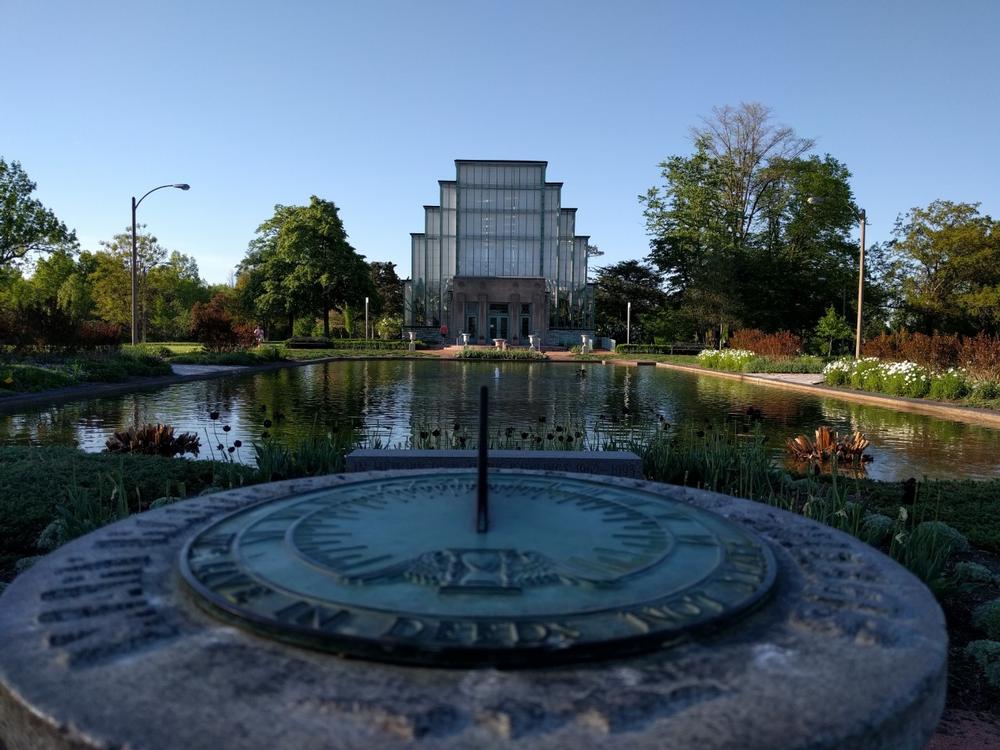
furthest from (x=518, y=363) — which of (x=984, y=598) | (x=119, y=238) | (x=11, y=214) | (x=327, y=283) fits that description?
(x=984, y=598)

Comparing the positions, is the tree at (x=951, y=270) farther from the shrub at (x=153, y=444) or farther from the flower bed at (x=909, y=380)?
the shrub at (x=153, y=444)

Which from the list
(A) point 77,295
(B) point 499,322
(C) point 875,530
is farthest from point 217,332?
(C) point 875,530

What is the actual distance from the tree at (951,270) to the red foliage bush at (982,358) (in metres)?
22.0

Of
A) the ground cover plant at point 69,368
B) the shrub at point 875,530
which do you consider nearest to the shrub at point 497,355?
the ground cover plant at point 69,368

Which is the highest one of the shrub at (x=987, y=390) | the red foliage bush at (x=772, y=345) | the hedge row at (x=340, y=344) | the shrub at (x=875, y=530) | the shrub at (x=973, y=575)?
the red foliage bush at (x=772, y=345)

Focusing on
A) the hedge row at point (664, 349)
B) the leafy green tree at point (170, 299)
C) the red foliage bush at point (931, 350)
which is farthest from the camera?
the leafy green tree at point (170, 299)

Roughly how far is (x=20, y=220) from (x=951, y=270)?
48933 mm

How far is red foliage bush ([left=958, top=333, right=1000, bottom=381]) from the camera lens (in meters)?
17.0

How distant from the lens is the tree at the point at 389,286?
70.1m

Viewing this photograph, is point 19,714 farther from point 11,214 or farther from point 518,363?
point 11,214

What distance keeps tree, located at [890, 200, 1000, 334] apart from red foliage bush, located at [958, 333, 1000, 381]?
22.0 meters

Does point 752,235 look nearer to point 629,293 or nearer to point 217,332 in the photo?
point 629,293

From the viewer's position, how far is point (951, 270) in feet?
128

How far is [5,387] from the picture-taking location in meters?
15.2
